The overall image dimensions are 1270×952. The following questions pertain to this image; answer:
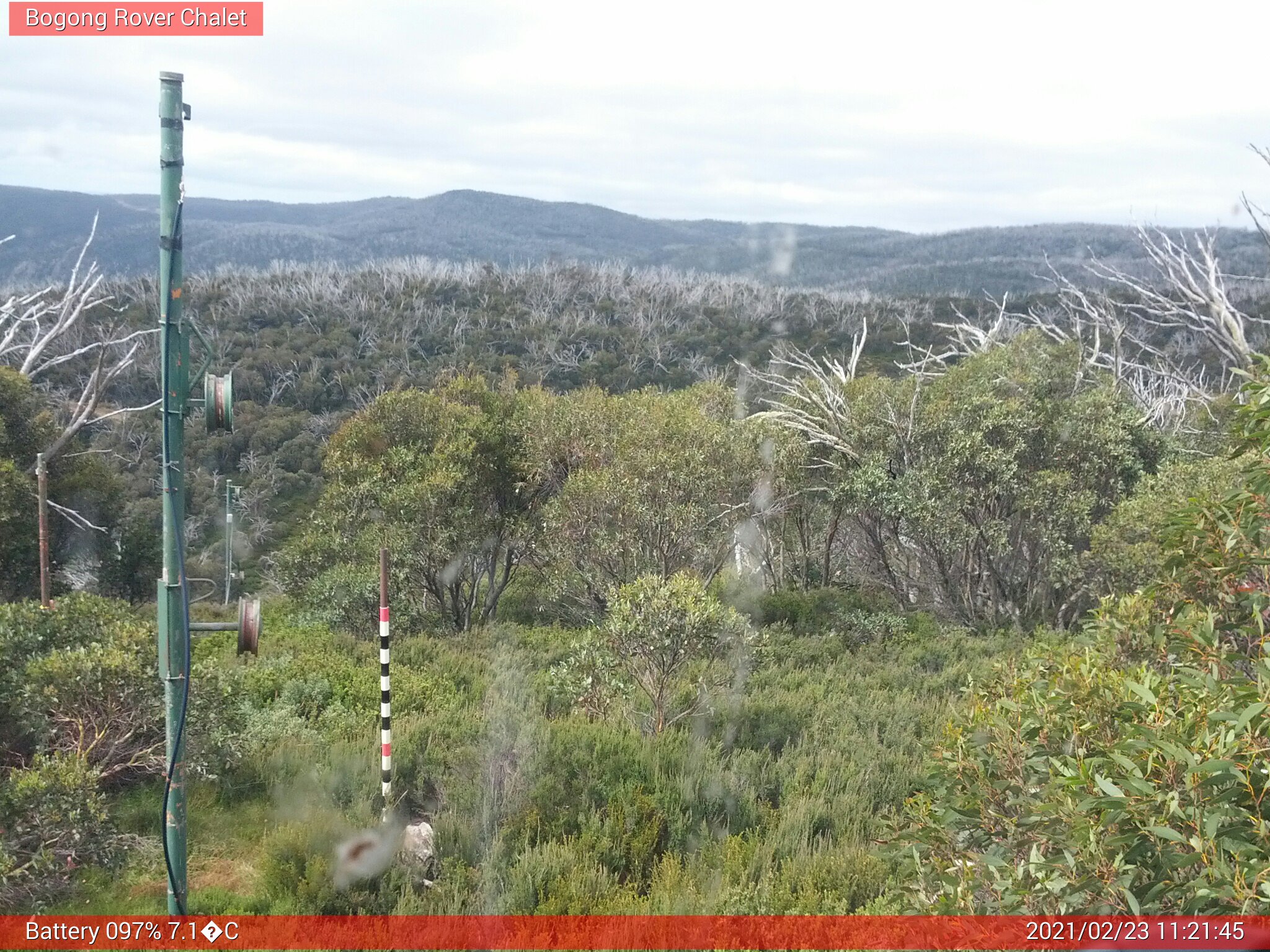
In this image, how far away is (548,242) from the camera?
128500 mm

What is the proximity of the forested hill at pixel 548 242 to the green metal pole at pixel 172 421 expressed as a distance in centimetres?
4420

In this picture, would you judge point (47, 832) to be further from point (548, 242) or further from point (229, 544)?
point (548, 242)

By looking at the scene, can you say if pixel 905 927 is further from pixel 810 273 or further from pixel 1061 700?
pixel 810 273

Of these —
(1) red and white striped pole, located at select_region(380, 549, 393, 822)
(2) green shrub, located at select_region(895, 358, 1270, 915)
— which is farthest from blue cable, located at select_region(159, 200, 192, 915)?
(2) green shrub, located at select_region(895, 358, 1270, 915)

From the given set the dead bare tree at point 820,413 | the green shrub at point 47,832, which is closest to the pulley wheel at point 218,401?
the green shrub at point 47,832

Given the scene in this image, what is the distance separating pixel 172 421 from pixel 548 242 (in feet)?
422

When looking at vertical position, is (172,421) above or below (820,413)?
above

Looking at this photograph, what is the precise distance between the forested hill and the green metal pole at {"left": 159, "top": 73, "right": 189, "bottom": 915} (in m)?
44.2

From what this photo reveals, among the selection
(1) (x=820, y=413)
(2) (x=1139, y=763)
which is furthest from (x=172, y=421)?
(1) (x=820, y=413)

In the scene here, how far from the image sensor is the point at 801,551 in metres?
19.2

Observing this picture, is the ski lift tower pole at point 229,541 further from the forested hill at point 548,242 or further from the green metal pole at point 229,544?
the forested hill at point 548,242

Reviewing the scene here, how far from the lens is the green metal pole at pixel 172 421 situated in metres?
4.11

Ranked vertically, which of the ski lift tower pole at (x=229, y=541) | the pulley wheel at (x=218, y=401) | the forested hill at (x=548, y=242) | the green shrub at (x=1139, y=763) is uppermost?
the forested hill at (x=548, y=242)

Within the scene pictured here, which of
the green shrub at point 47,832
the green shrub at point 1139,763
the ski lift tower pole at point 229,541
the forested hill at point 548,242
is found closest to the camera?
the green shrub at point 1139,763
